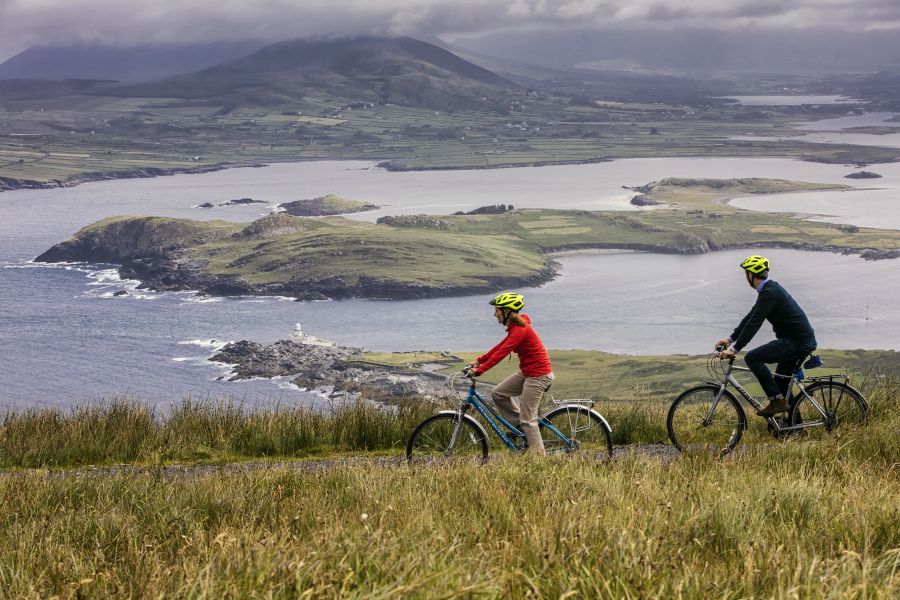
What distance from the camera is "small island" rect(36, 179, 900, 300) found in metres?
143

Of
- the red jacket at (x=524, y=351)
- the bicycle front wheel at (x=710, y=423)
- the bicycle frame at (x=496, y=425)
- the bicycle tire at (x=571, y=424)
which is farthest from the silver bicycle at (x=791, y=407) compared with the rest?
the red jacket at (x=524, y=351)

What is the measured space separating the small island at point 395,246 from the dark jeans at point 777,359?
417ft

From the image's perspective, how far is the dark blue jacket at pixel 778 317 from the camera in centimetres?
1135

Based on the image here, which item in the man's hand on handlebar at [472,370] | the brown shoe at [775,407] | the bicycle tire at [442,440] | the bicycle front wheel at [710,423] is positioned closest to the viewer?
the man's hand on handlebar at [472,370]

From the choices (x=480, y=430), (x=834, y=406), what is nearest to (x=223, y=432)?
(x=480, y=430)

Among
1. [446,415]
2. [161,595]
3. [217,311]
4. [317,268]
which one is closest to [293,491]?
[446,415]

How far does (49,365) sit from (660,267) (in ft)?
310

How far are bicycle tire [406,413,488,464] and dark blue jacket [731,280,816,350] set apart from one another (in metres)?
3.40

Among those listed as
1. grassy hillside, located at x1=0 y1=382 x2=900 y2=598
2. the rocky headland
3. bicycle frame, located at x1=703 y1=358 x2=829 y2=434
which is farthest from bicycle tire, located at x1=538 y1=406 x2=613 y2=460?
the rocky headland

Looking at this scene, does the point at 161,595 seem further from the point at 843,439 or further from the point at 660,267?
the point at 660,267

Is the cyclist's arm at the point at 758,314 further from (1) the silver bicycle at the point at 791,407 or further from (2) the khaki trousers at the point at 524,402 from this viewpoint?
(2) the khaki trousers at the point at 524,402

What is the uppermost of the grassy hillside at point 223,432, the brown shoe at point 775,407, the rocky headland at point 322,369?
the brown shoe at point 775,407

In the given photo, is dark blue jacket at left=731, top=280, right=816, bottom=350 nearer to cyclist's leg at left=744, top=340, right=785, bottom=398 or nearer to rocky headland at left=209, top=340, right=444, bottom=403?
cyclist's leg at left=744, top=340, right=785, bottom=398

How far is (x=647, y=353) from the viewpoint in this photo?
102312 millimetres
